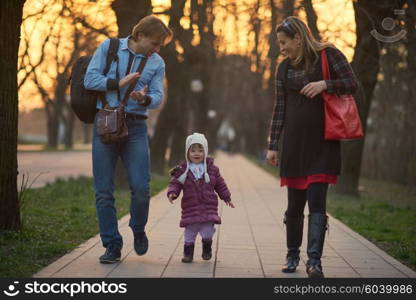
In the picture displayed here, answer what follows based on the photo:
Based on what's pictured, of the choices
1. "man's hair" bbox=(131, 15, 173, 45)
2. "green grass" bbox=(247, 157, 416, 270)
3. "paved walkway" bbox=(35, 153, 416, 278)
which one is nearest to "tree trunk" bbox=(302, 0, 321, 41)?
"green grass" bbox=(247, 157, 416, 270)

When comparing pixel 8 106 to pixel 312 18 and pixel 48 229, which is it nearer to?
pixel 48 229

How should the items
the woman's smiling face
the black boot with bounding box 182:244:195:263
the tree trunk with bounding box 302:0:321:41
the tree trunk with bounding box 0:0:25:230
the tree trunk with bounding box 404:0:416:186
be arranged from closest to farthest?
1. the woman's smiling face
2. the black boot with bounding box 182:244:195:263
3. the tree trunk with bounding box 0:0:25:230
4. the tree trunk with bounding box 404:0:416:186
5. the tree trunk with bounding box 302:0:321:41

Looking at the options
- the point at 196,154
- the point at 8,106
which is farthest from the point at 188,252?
the point at 8,106

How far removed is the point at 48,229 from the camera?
27.1 feet

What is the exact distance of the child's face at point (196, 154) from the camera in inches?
253

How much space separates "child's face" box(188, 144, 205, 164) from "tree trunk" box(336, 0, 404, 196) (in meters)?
7.88

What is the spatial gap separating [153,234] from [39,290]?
11.6ft

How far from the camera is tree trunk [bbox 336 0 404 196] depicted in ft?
46.3

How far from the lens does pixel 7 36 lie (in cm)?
718

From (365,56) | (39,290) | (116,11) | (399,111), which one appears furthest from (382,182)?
(39,290)

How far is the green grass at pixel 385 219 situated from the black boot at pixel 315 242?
4.31 ft

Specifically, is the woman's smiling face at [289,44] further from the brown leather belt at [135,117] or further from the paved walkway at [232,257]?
the paved walkway at [232,257]

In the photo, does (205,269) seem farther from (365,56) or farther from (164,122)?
(164,122)

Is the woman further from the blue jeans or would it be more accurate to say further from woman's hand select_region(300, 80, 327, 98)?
the blue jeans
